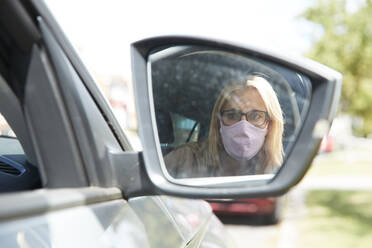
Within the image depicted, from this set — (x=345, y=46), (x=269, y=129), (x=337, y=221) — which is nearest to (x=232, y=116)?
(x=269, y=129)

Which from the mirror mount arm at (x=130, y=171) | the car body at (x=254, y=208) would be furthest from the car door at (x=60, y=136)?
the car body at (x=254, y=208)

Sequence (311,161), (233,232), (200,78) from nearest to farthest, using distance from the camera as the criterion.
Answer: (311,161), (200,78), (233,232)

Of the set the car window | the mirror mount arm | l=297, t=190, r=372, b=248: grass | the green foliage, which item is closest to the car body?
l=297, t=190, r=372, b=248: grass

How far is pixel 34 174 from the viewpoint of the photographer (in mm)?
1430

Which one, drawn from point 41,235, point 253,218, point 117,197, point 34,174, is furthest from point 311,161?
point 253,218

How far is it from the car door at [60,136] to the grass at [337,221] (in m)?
6.40

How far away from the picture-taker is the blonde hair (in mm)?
1346

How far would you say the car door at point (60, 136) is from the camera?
3.55 feet

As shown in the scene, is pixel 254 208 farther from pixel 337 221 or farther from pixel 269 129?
pixel 269 129

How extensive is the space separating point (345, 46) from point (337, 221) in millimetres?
3731

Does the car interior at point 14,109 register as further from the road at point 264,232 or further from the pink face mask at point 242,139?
the road at point 264,232

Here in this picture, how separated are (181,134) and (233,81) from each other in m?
0.26

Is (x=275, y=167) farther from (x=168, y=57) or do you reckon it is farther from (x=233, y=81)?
(x=168, y=57)

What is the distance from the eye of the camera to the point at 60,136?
121cm
